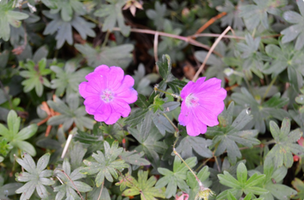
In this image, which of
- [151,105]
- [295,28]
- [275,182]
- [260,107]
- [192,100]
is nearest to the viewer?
[151,105]

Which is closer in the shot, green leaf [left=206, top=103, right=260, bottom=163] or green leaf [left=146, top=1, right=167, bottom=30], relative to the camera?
green leaf [left=206, top=103, right=260, bottom=163]

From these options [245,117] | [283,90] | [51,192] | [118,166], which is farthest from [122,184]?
[283,90]

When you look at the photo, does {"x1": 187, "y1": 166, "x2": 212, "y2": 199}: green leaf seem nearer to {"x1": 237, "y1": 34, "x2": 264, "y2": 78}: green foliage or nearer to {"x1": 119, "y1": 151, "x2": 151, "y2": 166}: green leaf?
{"x1": 119, "y1": 151, "x2": 151, "y2": 166}: green leaf

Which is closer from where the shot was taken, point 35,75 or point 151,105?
point 151,105

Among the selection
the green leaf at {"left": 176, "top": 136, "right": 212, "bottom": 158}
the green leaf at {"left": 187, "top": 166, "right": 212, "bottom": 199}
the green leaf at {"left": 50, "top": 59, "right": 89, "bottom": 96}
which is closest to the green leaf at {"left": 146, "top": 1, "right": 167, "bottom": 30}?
the green leaf at {"left": 50, "top": 59, "right": 89, "bottom": 96}

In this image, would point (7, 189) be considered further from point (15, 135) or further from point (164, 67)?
point (164, 67)

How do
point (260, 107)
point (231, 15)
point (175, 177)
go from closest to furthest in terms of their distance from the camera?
point (175, 177) → point (260, 107) → point (231, 15)

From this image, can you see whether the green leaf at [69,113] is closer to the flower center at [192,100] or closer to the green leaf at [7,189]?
the green leaf at [7,189]

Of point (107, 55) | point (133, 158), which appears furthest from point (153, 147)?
point (107, 55)
